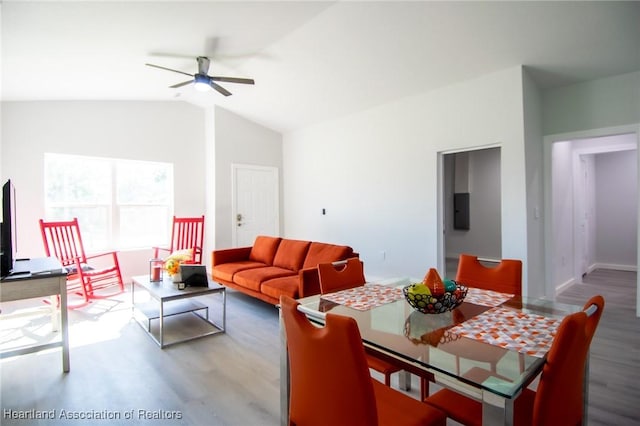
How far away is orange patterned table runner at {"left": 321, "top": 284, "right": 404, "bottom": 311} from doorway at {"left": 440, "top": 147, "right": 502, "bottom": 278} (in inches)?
204

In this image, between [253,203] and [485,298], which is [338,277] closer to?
[485,298]

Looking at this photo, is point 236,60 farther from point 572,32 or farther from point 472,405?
point 472,405

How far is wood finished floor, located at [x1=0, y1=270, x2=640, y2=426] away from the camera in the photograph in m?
2.01

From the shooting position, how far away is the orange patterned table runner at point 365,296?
1.81 metres

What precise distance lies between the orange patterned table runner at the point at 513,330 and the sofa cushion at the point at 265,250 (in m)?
3.28

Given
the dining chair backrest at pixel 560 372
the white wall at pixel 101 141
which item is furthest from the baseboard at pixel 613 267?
the white wall at pixel 101 141

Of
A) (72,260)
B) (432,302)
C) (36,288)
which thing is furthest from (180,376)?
(72,260)

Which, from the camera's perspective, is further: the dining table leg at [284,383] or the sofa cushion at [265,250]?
the sofa cushion at [265,250]

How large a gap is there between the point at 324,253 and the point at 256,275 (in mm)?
815

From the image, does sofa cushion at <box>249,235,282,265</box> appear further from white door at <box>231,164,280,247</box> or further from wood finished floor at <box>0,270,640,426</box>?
white door at <box>231,164,280,247</box>

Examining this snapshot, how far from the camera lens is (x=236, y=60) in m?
4.23

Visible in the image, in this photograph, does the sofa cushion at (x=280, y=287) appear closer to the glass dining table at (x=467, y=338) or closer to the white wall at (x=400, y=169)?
the glass dining table at (x=467, y=338)

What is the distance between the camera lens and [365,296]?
1.96 meters

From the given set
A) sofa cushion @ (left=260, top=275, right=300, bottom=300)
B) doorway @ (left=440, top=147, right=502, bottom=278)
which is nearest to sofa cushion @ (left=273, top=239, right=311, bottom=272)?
sofa cushion @ (left=260, top=275, right=300, bottom=300)
